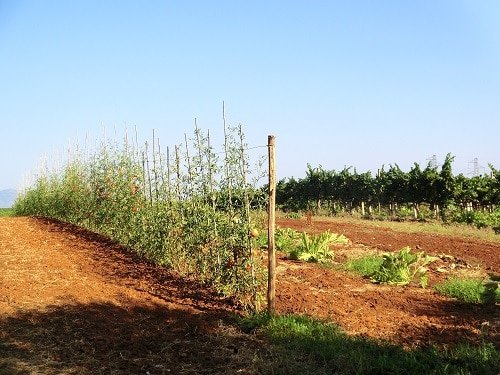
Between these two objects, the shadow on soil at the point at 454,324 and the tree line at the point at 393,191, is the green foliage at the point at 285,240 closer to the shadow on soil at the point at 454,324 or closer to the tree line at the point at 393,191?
the shadow on soil at the point at 454,324

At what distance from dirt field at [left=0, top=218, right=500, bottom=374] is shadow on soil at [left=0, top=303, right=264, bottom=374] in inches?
0.5

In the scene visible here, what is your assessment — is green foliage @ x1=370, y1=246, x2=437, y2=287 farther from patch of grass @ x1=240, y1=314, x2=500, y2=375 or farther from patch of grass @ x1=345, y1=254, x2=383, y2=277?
patch of grass @ x1=240, y1=314, x2=500, y2=375

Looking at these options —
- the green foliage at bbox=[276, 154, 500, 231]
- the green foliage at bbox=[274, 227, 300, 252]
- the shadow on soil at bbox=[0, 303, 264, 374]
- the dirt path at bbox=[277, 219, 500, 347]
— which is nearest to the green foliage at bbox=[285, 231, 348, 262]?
the dirt path at bbox=[277, 219, 500, 347]

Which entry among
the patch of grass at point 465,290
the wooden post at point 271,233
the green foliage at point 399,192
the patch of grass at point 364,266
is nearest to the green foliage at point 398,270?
the patch of grass at point 364,266

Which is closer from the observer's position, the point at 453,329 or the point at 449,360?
the point at 449,360

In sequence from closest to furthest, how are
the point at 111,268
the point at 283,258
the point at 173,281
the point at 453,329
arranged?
the point at 453,329, the point at 173,281, the point at 111,268, the point at 283,258

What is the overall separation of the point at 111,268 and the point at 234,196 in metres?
3.52

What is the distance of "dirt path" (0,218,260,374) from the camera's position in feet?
15.5

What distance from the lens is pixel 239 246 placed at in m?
6.47

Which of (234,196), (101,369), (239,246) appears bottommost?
(101,369)

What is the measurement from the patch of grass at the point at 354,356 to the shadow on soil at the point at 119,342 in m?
0.38

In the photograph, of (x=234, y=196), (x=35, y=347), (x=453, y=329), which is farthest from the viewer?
(x=234, y=196)

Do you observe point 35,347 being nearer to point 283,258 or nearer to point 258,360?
point 258,360

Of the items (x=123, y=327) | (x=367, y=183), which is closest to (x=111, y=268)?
(x=123, y=327)
